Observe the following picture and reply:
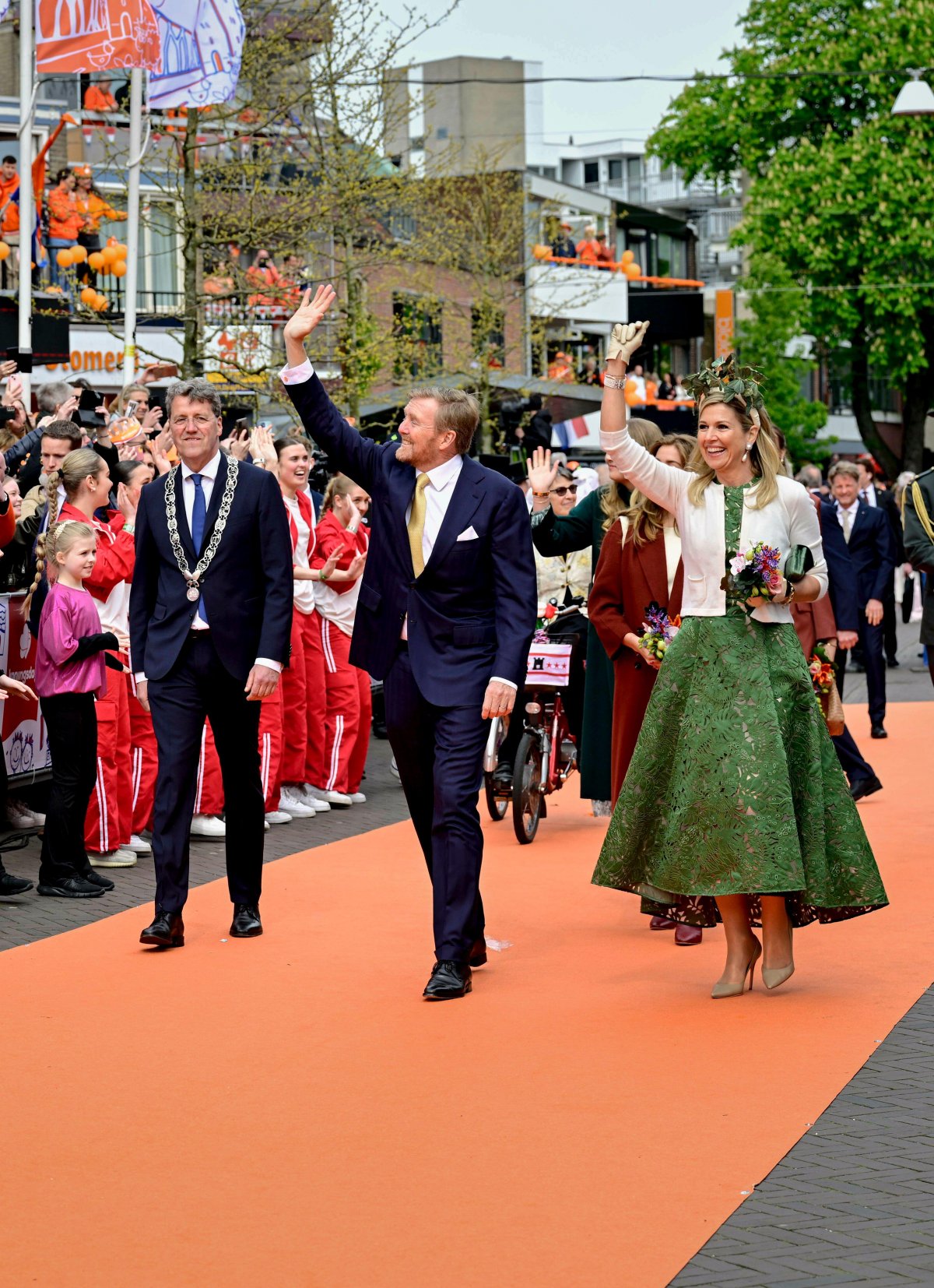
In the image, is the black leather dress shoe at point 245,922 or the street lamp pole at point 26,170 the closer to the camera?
the black leather dress shoe at point 245,922

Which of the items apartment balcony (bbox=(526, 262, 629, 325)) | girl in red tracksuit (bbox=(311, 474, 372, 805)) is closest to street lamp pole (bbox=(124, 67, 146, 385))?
girl in red tracksuit (bbox=(311, 474, 372, 805))

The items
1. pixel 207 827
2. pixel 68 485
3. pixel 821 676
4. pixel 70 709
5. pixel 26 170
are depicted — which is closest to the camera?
pixel 821 676

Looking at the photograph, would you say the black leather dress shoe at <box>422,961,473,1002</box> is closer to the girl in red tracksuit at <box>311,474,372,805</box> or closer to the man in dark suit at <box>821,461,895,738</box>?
the girl in red tracksuit at <box>311,474,372,805</box>

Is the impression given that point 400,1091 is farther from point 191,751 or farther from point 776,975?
point 191,751

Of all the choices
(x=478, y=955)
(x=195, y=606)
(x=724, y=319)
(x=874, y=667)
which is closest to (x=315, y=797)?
(x=195, y=606)

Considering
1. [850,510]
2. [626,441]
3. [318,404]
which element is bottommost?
[850,510]

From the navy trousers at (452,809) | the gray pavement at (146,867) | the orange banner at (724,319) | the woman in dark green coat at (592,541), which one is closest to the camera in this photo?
Result: the navy trousers at (452,809)

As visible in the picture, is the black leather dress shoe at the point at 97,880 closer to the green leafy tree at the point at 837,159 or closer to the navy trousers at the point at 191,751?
the navy trousers at the point at 191,751

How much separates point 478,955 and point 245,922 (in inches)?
46.9

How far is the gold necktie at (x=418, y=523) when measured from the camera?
24.4 feet

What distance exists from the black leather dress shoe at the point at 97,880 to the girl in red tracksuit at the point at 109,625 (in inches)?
22.9

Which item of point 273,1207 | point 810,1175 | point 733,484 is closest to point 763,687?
point 733,484

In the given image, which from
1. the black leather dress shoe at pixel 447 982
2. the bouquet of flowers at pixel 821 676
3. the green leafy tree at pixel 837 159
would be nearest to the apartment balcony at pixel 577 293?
the green leafy tree at pixel 837 159

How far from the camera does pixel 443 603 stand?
7.40 m
